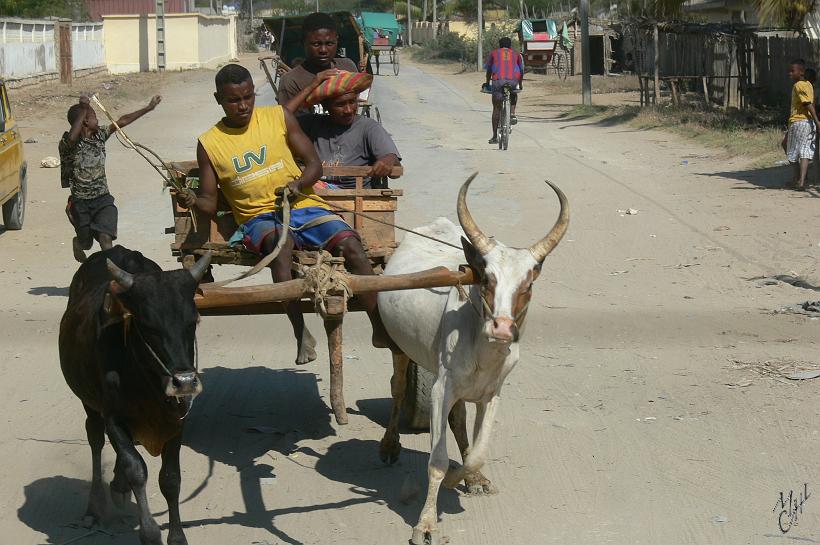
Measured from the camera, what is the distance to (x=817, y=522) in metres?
5.31

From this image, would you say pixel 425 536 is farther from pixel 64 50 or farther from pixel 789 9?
pixel 64 50

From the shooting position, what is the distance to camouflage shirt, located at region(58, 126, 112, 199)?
1026 cm

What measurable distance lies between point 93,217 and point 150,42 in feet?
131

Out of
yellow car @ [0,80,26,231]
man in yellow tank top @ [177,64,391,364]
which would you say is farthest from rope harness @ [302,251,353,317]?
yellow car @ [0,80,26,231]

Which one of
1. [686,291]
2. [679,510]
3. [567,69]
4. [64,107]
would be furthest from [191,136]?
[567,69]

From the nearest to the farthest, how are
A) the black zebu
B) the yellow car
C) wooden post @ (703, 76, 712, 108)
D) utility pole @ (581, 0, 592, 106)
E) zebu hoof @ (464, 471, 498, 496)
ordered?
the black zebu < zebu hoof @ (464, 471, 498, 496) < the yellow car < wooden post @ (703, 76, 712, 108) < utility pole @ (581, 0, 592, 106)

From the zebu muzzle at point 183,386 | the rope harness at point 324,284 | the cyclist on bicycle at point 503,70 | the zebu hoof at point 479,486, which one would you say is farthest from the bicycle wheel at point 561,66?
the zebu muzzle at point 183,386

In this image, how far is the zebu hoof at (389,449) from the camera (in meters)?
6.31

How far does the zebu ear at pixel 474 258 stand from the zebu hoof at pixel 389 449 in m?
1.63

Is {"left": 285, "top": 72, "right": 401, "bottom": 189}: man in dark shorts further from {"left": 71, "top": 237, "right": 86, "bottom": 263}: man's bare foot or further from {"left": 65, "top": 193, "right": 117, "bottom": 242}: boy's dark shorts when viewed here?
{"left": 65, "top": 193, "right": 117, "bottom": 242}: boy's dark shorts

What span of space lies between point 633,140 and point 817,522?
60.0 ft

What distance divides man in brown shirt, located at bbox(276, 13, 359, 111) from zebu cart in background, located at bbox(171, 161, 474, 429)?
135 centimetres

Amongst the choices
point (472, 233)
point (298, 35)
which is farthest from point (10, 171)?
point (472, 233)

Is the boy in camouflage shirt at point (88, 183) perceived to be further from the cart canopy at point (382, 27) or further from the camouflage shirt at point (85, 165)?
the cart canopy at point (382, 27)
